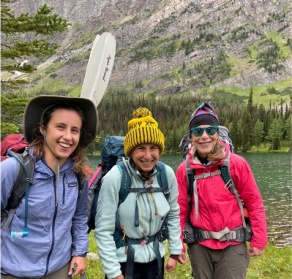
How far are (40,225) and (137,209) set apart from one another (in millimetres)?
865

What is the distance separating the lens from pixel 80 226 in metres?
3.06

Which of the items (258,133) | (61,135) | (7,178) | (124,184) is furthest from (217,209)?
(258,133)

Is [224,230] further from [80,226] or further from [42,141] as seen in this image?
[42,141]

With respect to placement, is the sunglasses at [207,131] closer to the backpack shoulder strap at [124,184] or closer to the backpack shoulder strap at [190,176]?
the backpack shoulder strap at [190,176]

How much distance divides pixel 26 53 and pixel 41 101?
9.27 metres

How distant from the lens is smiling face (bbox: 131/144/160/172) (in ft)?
10.8

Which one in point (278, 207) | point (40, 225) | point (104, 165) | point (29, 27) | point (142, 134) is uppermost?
point (29, 27)

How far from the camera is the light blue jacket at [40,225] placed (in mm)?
2666

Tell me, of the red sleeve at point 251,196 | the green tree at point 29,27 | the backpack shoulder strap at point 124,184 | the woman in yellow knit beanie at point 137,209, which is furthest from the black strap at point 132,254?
the green tree at point 29,27

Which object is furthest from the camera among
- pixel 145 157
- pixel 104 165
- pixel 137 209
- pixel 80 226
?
pixel 104 165

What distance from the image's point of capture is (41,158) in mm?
2850

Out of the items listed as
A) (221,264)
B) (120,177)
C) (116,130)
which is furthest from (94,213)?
(116,130)

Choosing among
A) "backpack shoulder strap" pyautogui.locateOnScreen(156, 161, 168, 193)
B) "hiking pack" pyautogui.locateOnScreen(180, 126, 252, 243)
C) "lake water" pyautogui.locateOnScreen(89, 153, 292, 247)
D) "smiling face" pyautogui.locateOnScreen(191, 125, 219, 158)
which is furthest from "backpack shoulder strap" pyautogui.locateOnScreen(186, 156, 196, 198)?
"lake water" pyautogui.locateOnScreen(89, 153, 292, 247)

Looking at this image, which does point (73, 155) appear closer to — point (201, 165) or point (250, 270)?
point (201, 165)
